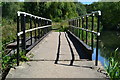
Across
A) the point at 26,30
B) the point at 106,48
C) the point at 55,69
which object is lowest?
the point at 106,48

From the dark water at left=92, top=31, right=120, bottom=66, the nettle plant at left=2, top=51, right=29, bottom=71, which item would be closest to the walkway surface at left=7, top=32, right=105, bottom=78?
the nettle plant at left=2, top=51, right=29, bottom=71

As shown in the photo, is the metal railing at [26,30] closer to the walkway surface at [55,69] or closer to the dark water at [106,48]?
the walkway surface at [55,69]

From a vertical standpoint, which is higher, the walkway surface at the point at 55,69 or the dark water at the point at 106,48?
the walkway surface at the point at 55,69

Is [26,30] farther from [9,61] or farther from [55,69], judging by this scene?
[55,69]

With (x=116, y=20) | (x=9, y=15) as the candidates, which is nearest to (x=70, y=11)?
(x=116, y=20)

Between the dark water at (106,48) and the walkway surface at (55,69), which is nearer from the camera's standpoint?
the walkway surface at (55,69)

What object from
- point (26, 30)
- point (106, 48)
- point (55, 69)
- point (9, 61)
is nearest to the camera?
point (55, 69)

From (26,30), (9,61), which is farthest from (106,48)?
(9,61)

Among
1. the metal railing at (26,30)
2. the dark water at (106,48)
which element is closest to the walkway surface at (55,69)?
the metal railing at (26,30)

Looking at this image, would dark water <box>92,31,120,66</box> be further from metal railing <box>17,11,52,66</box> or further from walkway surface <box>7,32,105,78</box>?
walkway surface <box>7,32,105,78</box>

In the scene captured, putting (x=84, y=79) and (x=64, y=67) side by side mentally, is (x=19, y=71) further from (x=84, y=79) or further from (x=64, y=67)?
(x=84, y=79)

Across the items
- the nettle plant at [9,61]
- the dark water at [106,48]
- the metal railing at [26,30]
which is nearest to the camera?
the nettle plant at [9,61]

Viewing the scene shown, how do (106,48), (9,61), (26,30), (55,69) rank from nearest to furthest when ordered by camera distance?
1. (55,69)
2. (9,61)
3. (26,30)
4. (106,48)

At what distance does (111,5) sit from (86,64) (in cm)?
3749
